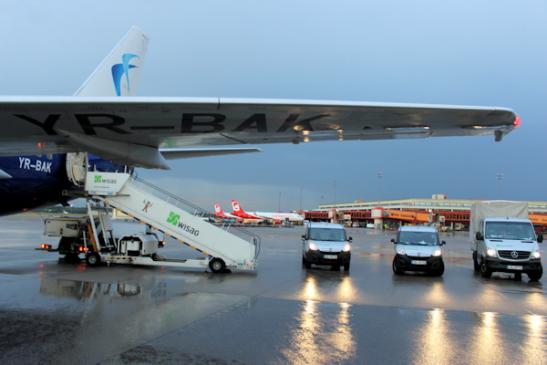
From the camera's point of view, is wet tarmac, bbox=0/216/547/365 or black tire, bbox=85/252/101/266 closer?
wet tarmac, bbox=0/216/547/365

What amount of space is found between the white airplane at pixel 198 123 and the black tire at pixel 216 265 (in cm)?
991

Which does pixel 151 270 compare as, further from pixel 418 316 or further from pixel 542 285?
pixel 542 285

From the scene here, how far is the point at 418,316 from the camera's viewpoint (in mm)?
9727

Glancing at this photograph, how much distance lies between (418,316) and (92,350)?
613cm

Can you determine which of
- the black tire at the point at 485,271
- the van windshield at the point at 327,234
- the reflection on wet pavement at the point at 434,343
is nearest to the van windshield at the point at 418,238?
the black tire at the point at 485,271

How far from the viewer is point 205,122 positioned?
5109 millimetres

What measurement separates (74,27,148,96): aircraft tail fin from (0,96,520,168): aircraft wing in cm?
636

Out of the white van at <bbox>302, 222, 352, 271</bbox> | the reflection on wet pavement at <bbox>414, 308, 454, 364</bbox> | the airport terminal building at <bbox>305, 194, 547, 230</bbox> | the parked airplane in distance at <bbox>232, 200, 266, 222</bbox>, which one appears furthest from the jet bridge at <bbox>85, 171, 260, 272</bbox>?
the parked airplane in distance at <bbox>232, 200, 266, 222</bbox>

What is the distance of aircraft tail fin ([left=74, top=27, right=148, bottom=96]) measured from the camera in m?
12.1

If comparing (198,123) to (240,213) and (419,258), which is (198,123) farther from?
(240,213)

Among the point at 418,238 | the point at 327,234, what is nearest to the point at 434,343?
the point at 418,238

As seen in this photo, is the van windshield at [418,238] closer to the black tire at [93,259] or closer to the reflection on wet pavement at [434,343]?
the reflection on wet pavement at [434,343]

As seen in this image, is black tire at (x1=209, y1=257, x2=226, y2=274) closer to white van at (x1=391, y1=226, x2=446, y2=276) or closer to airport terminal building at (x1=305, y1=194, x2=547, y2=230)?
white van at (x1=391, y1=226, x2=446, y2=276)

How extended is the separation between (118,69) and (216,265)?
6952 mm
